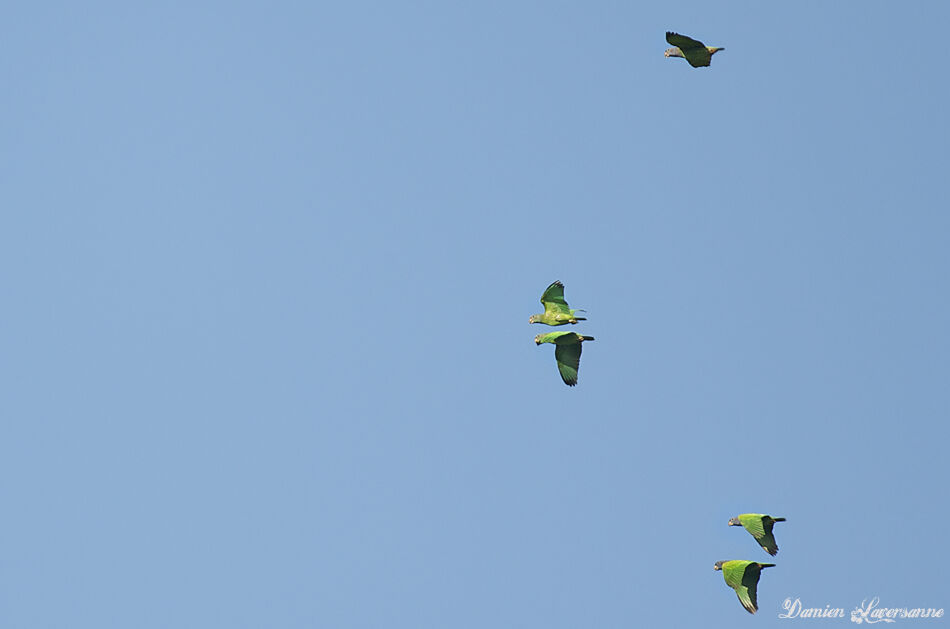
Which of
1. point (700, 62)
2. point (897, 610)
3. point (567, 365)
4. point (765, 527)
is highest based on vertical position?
point (700, 62)

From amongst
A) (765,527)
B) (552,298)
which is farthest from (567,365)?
(765,527)

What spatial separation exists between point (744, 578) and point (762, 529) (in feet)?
9.73

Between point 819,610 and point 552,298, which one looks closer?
point 552,298

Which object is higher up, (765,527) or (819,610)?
(765,527)

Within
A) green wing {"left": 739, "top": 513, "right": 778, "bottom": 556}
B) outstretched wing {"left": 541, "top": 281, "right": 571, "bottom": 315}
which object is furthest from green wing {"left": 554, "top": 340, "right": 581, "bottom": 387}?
green wing {"left": 739, "top": 513, "right": 778, "bottom": 556}

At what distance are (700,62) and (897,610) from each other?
30.7 m

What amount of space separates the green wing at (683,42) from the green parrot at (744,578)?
73.0ft

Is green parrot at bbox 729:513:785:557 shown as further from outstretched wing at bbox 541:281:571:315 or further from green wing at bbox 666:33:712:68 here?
green wing at bbox 666:33:712:68

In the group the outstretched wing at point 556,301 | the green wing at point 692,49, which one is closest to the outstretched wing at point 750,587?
the outstretched wing at point 556,301

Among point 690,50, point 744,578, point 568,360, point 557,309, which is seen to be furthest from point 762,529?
point 690,50

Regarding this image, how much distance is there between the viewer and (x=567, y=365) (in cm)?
7144

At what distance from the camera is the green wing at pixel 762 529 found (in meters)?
69.0

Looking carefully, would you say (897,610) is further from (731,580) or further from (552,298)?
(552,298)

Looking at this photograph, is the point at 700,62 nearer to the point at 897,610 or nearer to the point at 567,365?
the point at 567,365
